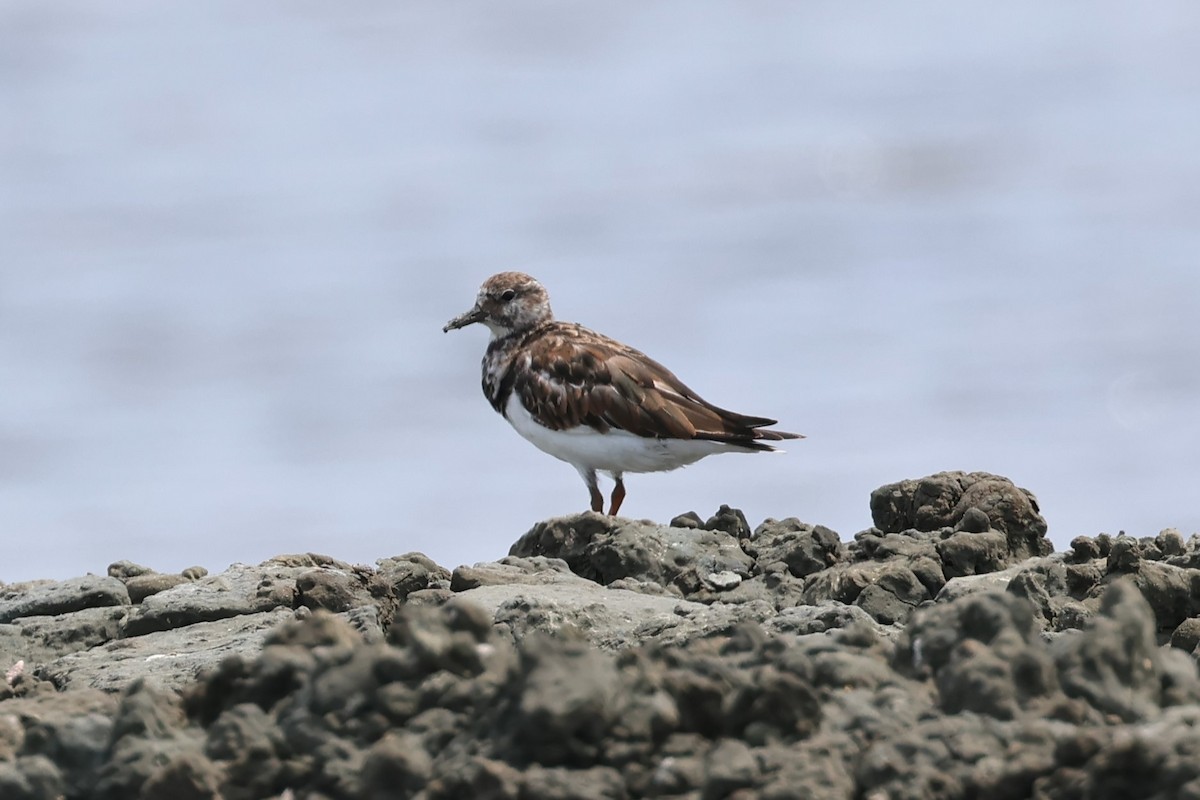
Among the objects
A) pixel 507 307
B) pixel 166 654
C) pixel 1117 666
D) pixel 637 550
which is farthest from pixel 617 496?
pixel 1117 666

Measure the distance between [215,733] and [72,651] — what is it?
189 inches

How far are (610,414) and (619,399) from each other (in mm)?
149

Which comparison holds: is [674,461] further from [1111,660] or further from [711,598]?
[1111,660]

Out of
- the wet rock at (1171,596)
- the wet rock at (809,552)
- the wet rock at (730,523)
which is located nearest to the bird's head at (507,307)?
the wet rock at (730,523)

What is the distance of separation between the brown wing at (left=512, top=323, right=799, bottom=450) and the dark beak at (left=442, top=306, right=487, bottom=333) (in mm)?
1324

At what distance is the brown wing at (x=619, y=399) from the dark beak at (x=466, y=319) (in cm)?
132

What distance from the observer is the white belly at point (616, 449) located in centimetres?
1400

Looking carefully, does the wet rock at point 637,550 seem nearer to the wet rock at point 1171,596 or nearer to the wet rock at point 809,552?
the wet rock at point 809,552

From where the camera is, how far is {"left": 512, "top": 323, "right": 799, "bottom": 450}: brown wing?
13930mm

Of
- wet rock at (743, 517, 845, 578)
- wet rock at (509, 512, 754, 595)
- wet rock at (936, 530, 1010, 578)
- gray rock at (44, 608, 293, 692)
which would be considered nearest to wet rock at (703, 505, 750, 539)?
wet rock at (509, 512, 754, 595)

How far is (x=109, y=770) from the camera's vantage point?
4.82m

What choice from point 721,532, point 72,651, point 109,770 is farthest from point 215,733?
point 721,532

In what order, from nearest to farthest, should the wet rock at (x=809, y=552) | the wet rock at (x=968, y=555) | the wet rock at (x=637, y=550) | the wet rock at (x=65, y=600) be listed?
the wet rock at (x=968, y=555), the wet rock at (x=65, y=600), the wet rock at (x=809, y=552), the wet rock at (x=637, y=550)

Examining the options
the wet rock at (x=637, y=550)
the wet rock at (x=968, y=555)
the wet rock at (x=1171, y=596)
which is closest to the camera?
the wet rock at (x=1171, y=596)
